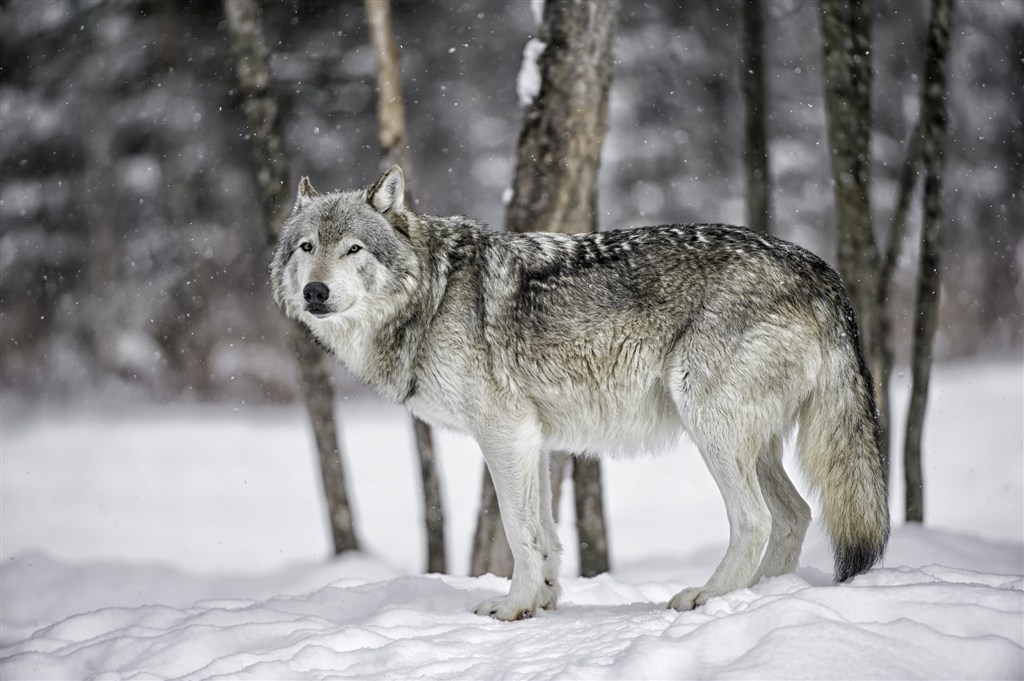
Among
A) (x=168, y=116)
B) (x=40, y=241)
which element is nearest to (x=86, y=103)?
(x=168, y=116)

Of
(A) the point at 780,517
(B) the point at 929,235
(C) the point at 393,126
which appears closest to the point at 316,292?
(A) the point at 780,517

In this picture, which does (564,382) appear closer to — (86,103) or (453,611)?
(453,611)

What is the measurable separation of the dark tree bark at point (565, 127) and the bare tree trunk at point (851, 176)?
205 cm

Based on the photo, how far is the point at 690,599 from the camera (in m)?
3.66

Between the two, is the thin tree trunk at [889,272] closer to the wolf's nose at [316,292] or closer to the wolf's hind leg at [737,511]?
the wolf's hind leg at [737,511]

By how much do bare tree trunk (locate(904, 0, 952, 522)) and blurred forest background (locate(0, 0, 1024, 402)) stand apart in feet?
23.3

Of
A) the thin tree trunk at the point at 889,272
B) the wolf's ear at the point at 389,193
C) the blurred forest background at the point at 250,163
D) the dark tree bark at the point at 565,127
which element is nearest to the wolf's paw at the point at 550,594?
the dark tree bark at the point at 565,127

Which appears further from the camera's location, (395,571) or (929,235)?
(395,571)

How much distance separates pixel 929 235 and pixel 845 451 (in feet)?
13.9

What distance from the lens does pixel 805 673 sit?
2512 mm

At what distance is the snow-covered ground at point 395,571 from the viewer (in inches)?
110

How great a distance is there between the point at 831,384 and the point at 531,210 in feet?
8.92

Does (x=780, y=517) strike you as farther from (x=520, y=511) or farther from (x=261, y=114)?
(x=261, y=114)

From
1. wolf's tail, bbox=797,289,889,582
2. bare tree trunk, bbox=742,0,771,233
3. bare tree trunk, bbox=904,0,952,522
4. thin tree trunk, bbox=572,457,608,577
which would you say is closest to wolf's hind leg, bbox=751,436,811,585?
wolf's tail, bbox=797,289,889,582
